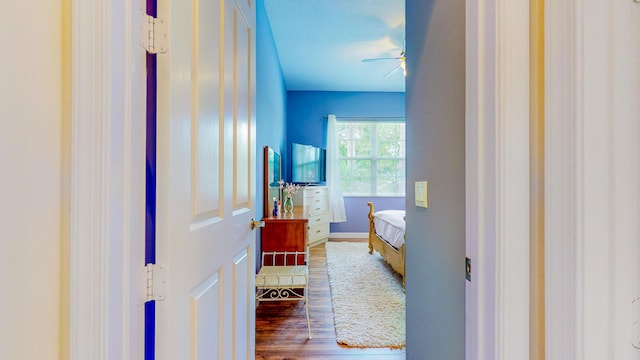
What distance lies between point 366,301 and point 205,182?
223cm

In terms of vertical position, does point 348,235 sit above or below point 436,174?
below

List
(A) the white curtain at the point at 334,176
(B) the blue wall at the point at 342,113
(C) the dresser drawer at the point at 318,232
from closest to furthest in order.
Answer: (C) the dresser drawer at the point at 318,232 < (A) the white curtain at the point at 334,176 < (B) the blue wall at the point at 342,113

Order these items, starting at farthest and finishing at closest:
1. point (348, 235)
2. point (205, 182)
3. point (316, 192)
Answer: point (348, 235) < point (316, 192) < point (205, 182)

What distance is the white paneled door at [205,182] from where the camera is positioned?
0.79 metres

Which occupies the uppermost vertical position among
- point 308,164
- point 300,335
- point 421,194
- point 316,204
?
point 308,164

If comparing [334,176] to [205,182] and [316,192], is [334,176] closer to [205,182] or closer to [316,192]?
[316,192]

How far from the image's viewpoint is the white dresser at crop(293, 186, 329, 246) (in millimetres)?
4660

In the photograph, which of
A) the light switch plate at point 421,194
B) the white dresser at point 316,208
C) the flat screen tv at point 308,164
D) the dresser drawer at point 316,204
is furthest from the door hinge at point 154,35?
the flat screen tv at point 308,164

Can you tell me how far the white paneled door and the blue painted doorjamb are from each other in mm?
15

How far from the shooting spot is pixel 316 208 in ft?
16.9

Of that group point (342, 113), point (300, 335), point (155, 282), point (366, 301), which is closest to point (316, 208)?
point (342, 113)
